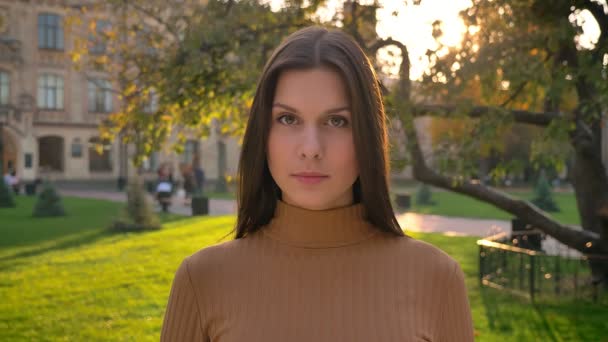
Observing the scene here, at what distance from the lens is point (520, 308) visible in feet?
29.4

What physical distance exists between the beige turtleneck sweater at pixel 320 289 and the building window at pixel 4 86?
43165 mm

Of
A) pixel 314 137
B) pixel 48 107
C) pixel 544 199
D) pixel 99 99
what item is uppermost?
pixel 99 99

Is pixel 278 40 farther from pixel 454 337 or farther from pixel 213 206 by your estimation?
pixel 213 206

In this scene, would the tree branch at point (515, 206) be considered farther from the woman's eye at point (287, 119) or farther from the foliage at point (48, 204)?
the foliage at point (48, 204)

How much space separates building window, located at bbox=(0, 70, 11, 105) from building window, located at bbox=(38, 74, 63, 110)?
188 cm

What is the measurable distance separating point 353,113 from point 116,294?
8608 millimetres

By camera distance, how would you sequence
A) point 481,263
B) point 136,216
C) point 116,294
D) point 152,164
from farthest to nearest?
1. point 152,164
2. point 136,216
3. point 481,263
4. point 116,294

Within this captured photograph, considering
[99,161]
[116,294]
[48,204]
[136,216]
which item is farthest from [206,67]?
[99,161]

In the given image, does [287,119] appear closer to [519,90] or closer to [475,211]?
[519,90]

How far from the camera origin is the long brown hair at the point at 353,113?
174cm

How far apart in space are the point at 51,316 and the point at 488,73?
603 cm

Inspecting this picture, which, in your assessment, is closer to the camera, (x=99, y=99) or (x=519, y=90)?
(x=519, y=90)

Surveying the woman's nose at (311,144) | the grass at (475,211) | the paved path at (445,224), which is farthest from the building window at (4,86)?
the woman's nose at (311,144)

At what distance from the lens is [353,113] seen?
1.72m
